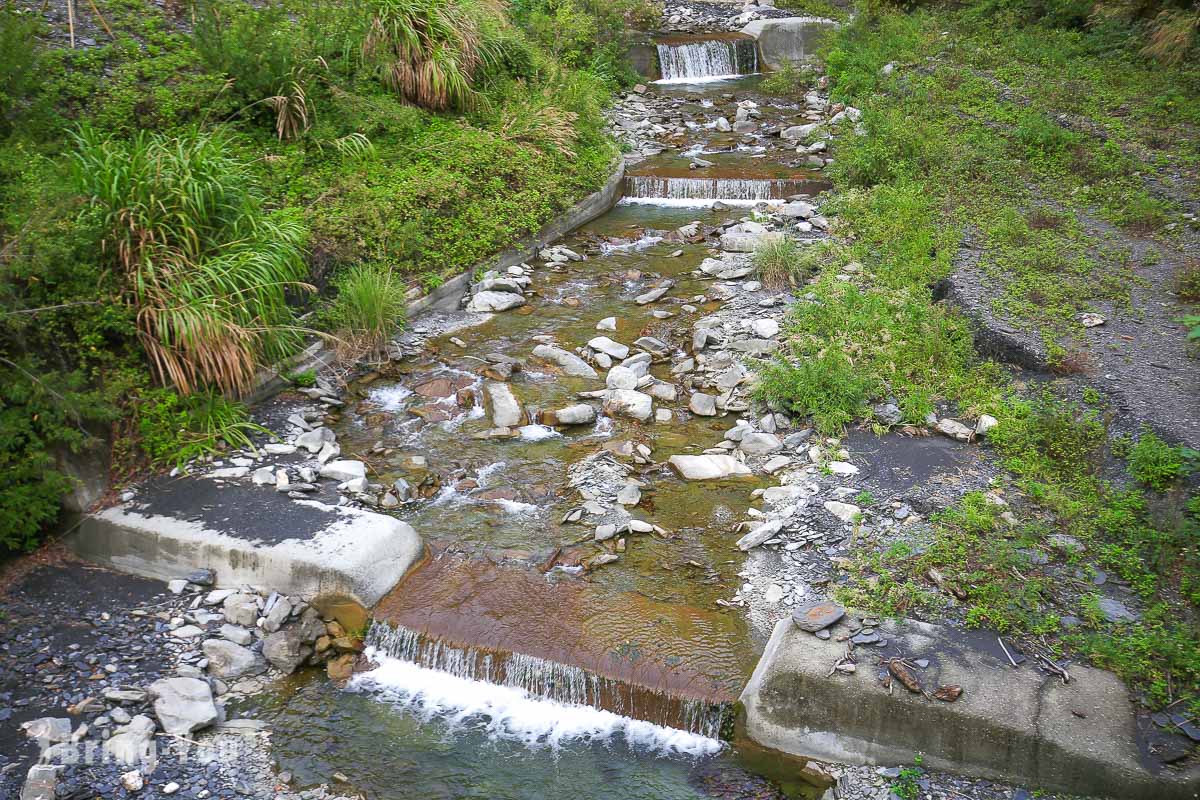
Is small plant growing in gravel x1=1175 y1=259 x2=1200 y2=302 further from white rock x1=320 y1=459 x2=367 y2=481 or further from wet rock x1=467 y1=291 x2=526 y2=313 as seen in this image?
white rock x1=320 y1=459 x2=367 y2=481

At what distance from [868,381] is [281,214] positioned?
5572 mm

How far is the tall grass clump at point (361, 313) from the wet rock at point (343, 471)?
1.73 meters

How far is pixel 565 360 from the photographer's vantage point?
26.9ft

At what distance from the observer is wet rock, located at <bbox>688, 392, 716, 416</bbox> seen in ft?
24.3

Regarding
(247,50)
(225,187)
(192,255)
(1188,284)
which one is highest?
(247,50)

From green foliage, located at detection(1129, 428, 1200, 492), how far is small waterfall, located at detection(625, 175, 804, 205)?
298 inches

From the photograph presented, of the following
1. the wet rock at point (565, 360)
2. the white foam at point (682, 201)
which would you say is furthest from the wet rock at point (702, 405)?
the white foam at point (682, 201)

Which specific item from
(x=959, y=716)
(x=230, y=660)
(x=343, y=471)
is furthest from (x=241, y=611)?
(x=959, y=716)

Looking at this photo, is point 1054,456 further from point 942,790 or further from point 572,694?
point 572,694

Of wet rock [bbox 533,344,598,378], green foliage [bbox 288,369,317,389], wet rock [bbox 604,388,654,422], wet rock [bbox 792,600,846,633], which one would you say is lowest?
wet rock [bbox 792,600,846,633]

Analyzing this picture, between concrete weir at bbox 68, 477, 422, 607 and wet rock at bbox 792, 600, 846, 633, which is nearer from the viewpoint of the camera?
wet rock at bbox 792, 600, 846, 633

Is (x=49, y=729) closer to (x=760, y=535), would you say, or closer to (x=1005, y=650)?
(x=760, y=535)

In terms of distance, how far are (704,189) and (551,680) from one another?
9.28 m

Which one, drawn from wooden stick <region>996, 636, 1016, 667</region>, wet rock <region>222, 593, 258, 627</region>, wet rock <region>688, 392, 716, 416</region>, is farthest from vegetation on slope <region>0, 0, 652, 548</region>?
wooden stick <region>996, 636, 1016, 667</region>
